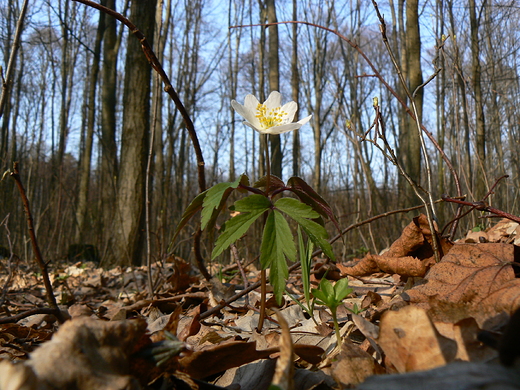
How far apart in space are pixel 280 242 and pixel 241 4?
1475 centimetres

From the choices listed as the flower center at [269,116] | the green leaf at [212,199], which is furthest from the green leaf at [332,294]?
the flower center at [269,116]

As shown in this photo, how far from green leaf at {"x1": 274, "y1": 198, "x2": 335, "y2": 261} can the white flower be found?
214mm

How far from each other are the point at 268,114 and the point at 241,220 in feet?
1.27

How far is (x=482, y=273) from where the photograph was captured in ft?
3.49

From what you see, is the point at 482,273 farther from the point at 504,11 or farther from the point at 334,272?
the point at 504,11

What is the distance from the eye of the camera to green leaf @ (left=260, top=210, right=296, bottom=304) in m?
0.93

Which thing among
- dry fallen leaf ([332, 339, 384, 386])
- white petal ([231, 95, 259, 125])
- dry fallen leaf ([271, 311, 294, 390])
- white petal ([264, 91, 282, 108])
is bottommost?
dry fallen leaf ([332, 339, 384, 386])

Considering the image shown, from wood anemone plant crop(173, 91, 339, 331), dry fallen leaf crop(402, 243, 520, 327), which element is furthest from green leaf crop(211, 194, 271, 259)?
dry fallen leaf crop(402, 243, 520, 327)

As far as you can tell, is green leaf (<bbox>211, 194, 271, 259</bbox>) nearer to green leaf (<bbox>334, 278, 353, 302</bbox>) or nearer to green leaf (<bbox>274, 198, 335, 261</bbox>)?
green leaf (<bbox>274, 198, 335, 261</bbox>)

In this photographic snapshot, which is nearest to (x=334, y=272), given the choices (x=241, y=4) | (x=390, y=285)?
(x=390, y=285)

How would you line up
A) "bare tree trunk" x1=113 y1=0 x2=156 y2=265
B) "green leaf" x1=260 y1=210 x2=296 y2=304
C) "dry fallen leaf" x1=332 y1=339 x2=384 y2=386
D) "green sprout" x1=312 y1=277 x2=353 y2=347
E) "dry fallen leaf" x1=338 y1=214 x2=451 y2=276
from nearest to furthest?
"dry fallen leaf" x1=332 y1=339 x2=384 y2=386 → "green leaf" x1=260 y1=210 x2=296 y2=304 → "green sprout" x1=312 y1=277 x2=353 y2=347 → "dry fallen leaf" x1=338 y1=214 x2=451 y2=276 → "bare tree trunk" x1=113 y1=0 x2=156 y2=265

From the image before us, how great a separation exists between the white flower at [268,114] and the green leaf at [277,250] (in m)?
0.26

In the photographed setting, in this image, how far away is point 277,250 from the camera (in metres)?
0.95

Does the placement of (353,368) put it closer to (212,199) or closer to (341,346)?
(341,346)
